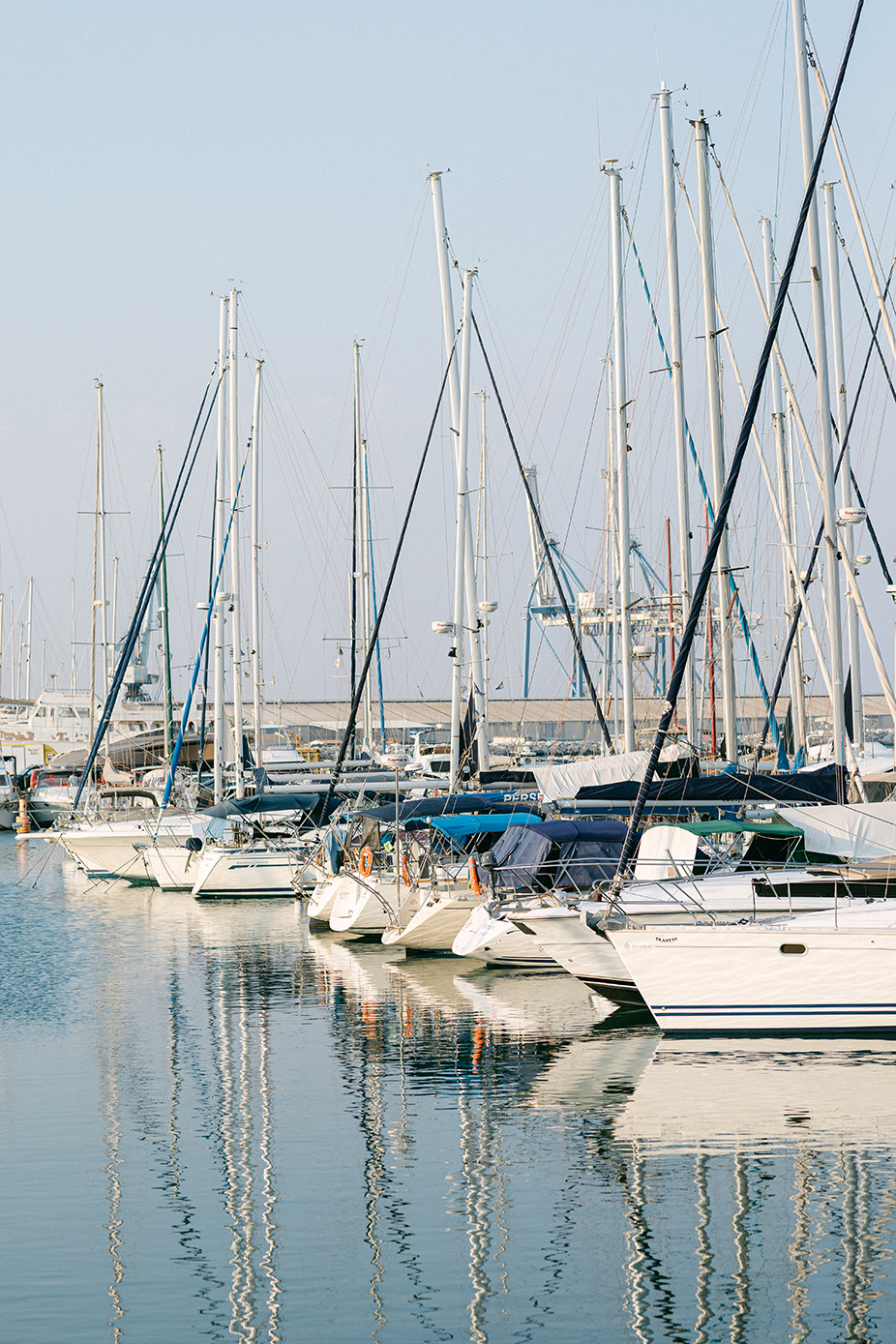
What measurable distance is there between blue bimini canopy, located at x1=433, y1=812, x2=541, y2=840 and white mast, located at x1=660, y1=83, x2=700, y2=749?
16.4ft

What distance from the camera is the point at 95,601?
55.5 metres

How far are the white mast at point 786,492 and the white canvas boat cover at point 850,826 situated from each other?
1034cm

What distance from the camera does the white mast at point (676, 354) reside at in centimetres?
2945

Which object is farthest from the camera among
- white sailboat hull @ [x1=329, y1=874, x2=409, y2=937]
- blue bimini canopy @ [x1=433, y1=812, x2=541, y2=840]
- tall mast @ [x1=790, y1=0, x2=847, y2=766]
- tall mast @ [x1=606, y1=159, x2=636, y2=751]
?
tall mast @ [x1=606, y1=159, x2=636, y2=751]

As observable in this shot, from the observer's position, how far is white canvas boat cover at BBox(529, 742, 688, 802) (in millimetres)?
25391

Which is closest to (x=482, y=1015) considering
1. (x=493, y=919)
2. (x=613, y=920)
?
(x=493, y=919)

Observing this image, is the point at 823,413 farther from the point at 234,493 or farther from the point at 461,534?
the point at 234,493

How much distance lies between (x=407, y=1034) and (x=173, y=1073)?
3400 mm

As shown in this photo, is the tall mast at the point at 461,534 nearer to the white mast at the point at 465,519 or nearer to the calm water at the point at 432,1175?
the white mast at the point at 465,519

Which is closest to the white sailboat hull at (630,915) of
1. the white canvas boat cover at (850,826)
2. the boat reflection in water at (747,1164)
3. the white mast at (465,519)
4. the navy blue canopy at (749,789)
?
the white canvas boat cover at (850,826)

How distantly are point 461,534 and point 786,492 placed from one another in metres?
9.55

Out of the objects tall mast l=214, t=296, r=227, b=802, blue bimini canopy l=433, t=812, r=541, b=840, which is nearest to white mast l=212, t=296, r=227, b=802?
tall mast l=214, t=296, r=227, b=802

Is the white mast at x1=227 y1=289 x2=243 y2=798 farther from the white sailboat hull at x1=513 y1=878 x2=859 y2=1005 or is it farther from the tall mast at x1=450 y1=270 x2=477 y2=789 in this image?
the white sailboat hull at x1=513 y1=878 x2=859 y2=1005

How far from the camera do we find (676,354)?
30312 mm
